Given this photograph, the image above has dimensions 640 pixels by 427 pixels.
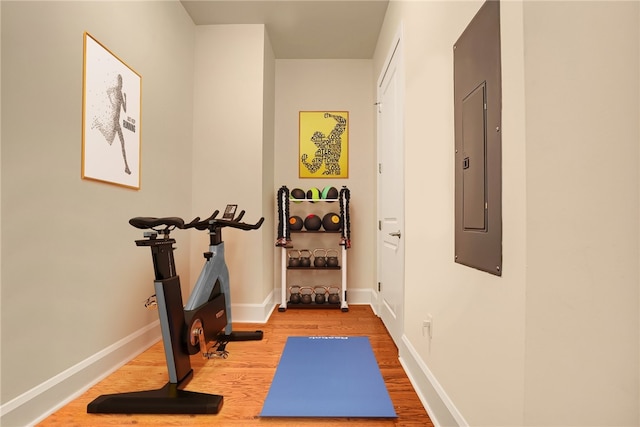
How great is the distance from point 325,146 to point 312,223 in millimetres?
1032

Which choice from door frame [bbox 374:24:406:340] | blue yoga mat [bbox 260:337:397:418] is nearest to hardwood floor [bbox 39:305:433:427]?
blue yoga mat [bbox 260:337:397:418]

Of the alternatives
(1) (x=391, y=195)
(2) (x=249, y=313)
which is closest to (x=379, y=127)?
(1) (x=391, y=195)

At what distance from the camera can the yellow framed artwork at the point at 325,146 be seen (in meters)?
4.32

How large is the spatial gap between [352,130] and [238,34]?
1.67 meters

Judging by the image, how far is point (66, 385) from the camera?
185 cm

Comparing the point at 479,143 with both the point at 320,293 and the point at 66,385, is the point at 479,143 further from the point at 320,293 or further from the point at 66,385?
the point at 320,293

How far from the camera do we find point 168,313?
74.5 inches

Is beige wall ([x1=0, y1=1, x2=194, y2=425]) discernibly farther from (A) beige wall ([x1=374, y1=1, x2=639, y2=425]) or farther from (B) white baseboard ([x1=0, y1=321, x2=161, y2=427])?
(A) beige wall ([x1=374, y1=1, x2=639, y2=425])

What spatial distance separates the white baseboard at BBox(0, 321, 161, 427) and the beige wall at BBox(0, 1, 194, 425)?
0.02 metres

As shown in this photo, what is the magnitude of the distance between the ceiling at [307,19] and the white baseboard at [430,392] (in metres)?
2.99

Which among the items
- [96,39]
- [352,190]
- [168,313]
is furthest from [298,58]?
[168,313]

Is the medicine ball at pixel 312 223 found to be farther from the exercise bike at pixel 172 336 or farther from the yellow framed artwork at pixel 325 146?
the exercise bike at pixel 172 336

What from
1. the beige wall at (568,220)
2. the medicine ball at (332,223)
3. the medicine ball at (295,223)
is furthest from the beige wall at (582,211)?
the medicine ball at (295,223)

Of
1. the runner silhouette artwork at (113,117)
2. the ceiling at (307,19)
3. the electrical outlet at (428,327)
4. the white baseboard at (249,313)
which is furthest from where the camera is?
the white baseboard at (249,313)
